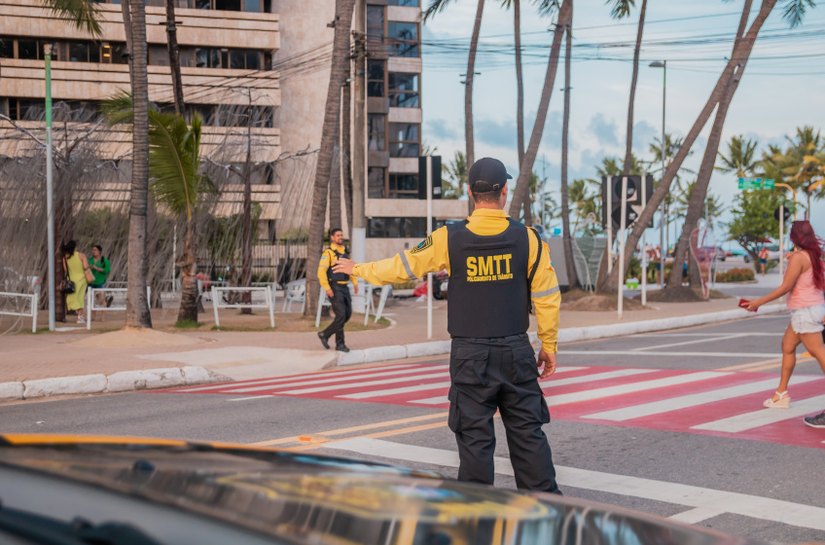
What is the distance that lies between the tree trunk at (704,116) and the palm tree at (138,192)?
1631 cm

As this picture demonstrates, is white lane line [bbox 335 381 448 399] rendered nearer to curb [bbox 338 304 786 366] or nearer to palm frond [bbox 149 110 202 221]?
curb [bbox 338 304 786 366]

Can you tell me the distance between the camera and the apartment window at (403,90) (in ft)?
229

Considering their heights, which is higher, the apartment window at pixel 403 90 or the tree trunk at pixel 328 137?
the apartment window at pixel 403 90

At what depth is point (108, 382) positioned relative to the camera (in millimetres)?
13141

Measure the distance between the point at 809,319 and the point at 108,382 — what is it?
8.49 meters

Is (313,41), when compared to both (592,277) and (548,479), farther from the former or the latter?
(548,479)

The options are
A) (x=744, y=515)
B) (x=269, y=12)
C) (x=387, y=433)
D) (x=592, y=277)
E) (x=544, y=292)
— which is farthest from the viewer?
(x=269, y=12)

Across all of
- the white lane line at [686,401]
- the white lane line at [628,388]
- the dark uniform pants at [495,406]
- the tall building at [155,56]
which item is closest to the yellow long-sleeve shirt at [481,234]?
the dark uniform pants at [495,406]

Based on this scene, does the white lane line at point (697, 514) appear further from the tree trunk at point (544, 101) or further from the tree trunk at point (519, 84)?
the tree trunk at point (519, 84)

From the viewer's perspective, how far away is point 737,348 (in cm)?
1705

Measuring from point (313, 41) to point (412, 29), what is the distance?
616 inches

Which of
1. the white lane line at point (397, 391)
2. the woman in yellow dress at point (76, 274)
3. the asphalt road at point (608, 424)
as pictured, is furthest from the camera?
the woman in yellow dress at point (76, 274)

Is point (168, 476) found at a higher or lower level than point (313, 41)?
lower

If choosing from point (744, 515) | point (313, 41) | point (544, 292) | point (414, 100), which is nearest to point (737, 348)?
point (744, 515)
